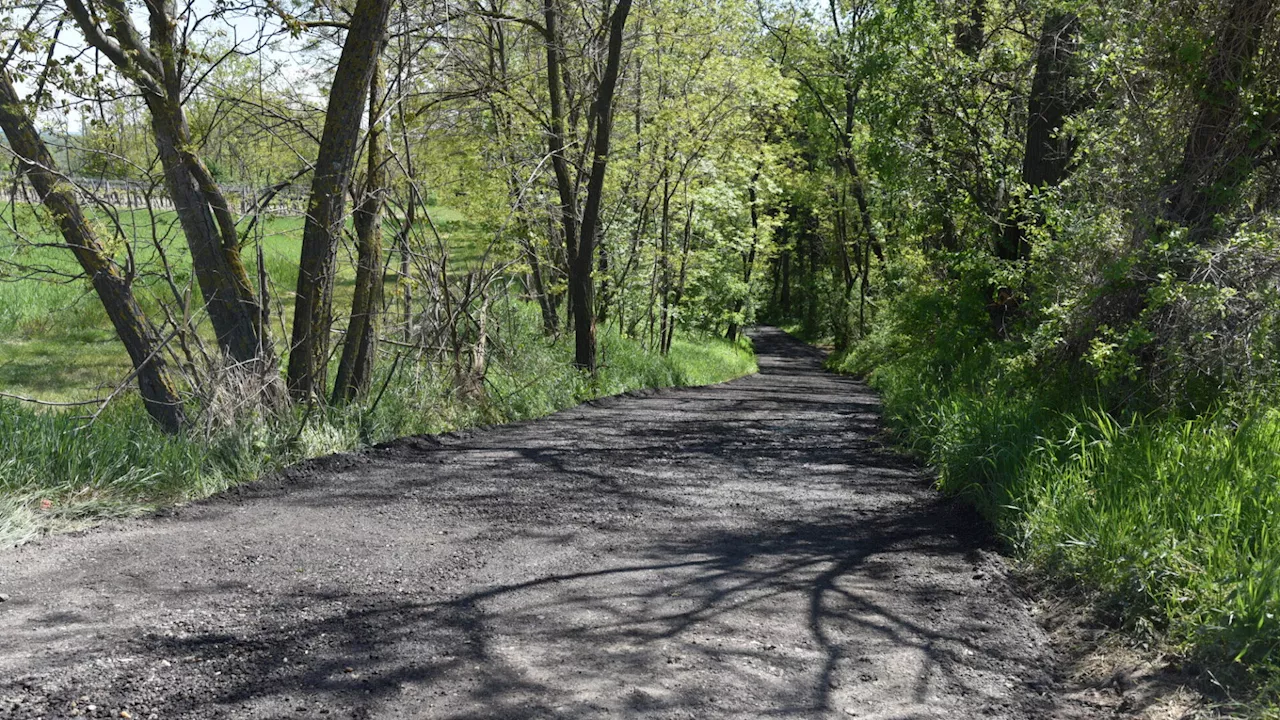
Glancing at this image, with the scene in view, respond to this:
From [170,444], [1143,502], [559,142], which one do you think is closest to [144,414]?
[170,444]

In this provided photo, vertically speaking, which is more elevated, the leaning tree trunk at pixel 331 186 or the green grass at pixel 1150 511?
the leaning tree trunk at pixel 331 186

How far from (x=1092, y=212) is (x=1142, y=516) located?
387 cm

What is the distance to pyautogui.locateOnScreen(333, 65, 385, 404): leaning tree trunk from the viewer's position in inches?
372

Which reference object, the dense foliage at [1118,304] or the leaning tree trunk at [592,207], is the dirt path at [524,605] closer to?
the dense foliage at [1118,304]

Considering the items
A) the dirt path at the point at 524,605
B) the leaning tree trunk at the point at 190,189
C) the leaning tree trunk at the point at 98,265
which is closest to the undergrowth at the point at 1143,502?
the dirt path at the point at 524,605

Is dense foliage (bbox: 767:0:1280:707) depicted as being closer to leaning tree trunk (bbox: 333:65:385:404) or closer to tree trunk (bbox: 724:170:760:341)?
leaning tree trunk (bbox: 333:65:385:404)

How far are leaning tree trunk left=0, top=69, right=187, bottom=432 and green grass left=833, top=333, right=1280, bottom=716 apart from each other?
6.02 meters

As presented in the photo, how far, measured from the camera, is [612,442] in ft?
32.2

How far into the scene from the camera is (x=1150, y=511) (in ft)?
15.7

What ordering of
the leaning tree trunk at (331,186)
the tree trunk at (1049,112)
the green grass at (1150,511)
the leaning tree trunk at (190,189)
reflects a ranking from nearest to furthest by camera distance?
1. the green grass at (1150,511)
2. the leaning tree trunk at (190,189)
3. the leaning tree trunk at (331,186)
4. the tree trunk at (1049,112)

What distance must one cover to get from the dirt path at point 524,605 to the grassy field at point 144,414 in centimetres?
35

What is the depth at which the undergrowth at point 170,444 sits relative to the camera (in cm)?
590

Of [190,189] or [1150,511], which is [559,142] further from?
[1150,511]

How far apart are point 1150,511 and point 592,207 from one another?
1085 cm
